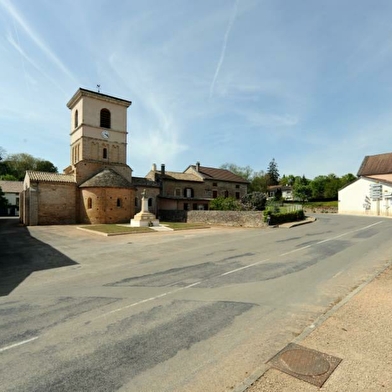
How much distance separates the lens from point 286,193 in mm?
85438

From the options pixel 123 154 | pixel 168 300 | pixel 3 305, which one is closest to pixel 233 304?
pixel 168 300

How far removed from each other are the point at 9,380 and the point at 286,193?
88.4 metres

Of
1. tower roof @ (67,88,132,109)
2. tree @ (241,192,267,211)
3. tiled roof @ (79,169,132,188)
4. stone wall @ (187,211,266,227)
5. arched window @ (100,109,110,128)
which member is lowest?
stone wall @ (187,211,266,227)

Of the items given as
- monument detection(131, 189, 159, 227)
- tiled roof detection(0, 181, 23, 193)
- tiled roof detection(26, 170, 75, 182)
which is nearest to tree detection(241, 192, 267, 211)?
monument detection(131, 189, 159, 227)

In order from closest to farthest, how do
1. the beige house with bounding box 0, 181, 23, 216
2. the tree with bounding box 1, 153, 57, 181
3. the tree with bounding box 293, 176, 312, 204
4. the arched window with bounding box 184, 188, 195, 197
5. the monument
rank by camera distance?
the monument
the arched window with bounding box 184, 188, 195, 197
the beige house with bounding box 0, 181, 23, 216
the tree with bounding box 1, 153, 57, 181
the tree with bounding box 293, 176, 312, 204

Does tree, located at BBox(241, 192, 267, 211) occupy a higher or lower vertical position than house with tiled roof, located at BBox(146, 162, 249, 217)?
lower

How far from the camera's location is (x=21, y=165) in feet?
221

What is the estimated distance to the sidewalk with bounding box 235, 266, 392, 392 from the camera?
3236 mm

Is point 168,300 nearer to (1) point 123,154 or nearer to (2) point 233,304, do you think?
(2) point 233,304

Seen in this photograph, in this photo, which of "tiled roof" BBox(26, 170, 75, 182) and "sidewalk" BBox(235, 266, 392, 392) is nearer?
"sidewalk" BBox(235, 266, 392, 392)

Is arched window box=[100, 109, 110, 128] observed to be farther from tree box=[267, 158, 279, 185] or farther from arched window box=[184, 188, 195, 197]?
tree box=[267, 158, 279, 185]

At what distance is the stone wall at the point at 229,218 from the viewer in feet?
88.4

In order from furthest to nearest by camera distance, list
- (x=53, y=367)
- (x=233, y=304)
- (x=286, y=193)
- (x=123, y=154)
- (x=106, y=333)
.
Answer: (x=286, y=193)
(x=123, y=154)
(x=233, y=304)
(x=106, y=333)
(x=53, y=367)

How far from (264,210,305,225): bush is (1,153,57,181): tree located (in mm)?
63094
